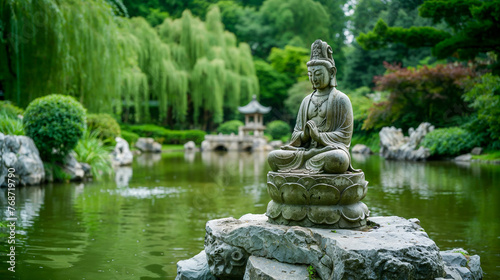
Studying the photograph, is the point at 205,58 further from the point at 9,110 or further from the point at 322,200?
the point at 322,200

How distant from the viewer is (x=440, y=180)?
498 inches

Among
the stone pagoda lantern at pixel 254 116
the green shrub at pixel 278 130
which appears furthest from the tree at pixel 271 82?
the stone pagoda lantern at pixel 254 116

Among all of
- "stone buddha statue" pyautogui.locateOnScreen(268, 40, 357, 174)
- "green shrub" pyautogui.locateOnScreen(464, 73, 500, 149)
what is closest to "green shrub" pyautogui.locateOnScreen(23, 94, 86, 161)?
"stone buddha statue" pyautogui.locateOnScreen(268, 40, 357, 174)

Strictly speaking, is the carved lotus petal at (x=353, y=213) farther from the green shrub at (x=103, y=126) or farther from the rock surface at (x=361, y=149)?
the rock surface at (x=361, y=149)

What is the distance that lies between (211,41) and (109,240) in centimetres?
2906

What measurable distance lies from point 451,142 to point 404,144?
280cm

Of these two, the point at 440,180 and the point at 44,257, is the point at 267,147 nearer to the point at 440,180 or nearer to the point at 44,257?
the point at 440,180

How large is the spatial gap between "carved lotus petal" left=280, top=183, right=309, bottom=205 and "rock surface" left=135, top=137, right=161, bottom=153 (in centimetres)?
2433

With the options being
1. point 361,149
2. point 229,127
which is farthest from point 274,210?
point 229,127

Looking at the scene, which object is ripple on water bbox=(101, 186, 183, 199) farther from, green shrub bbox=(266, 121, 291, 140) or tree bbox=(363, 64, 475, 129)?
green shrub bbox=(266, 121, 291, 140)

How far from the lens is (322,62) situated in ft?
16.4

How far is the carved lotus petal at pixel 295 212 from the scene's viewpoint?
454 centimetres

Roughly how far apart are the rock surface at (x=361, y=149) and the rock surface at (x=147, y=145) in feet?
40.4

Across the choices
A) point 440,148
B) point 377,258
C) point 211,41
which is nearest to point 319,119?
point 377,258
